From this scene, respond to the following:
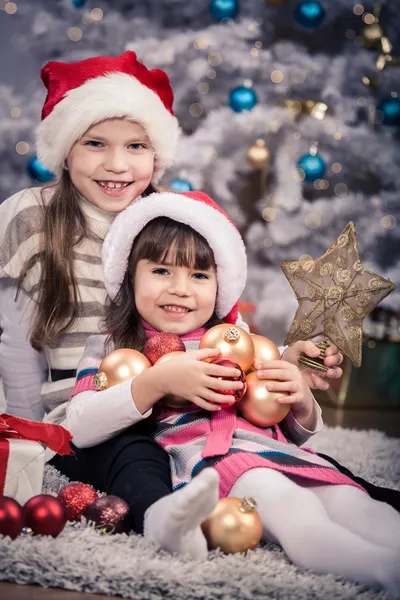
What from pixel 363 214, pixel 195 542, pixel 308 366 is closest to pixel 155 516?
pixel 195 542

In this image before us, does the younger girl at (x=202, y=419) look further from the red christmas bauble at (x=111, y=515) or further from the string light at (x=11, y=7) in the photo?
the string light at (x=11, y=7)

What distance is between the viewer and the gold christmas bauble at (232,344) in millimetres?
1560

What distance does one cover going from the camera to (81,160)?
6.63 feet

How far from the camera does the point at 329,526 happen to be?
124cm

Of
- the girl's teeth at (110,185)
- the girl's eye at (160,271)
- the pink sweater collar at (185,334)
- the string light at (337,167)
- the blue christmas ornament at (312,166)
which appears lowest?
the pink sweater collar at (185,334)

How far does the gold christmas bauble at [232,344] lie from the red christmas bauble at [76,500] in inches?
14.4

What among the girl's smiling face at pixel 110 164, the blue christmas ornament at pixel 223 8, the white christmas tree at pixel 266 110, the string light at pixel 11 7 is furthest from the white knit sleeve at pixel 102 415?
the string light at pixel 11 7

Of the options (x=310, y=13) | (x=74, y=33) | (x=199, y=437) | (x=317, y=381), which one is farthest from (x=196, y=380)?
(x=74, y=33)

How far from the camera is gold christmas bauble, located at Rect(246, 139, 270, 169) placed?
11.9ft

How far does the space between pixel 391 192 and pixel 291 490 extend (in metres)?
2.66

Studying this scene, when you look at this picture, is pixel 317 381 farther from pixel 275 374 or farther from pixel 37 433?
pixel 37 433

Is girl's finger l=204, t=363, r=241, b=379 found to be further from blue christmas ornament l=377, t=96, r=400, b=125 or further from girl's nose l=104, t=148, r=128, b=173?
blue christmas ornament l=377, t=96, r=400, b=125

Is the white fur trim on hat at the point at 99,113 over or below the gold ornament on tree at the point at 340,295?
over

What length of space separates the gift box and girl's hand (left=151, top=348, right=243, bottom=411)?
235 millimetres
